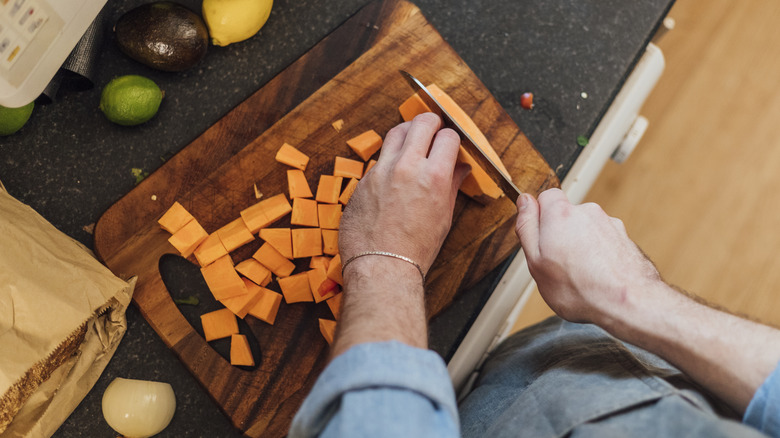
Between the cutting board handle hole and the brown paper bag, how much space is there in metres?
0.07

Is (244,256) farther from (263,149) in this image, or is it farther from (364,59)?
(364,59)

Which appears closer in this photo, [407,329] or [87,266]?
[407,329]

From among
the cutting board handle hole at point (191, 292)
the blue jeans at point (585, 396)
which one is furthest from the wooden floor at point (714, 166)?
the cutting board handle hole at point (191, 292)

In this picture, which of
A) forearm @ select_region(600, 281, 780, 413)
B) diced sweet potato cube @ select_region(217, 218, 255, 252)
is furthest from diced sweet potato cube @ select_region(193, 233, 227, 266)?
forearm @ select_region(600, 281, 780, 413)

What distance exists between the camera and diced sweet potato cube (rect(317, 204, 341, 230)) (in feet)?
3.46

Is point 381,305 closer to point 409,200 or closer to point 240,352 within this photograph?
point 409,200

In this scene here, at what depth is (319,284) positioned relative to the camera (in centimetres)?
104

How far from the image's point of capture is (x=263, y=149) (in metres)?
1.07

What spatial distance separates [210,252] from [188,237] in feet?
0.17

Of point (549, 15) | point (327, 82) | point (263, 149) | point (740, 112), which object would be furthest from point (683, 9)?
point (263, 149)

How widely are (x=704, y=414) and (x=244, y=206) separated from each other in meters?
0.83

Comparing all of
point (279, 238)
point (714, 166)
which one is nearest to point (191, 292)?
point (279, 238)

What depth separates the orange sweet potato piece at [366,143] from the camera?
1.07 meters

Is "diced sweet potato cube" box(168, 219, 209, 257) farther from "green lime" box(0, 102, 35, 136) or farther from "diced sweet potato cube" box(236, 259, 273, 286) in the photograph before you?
"green lime" box(0, 102, 35, 136)
